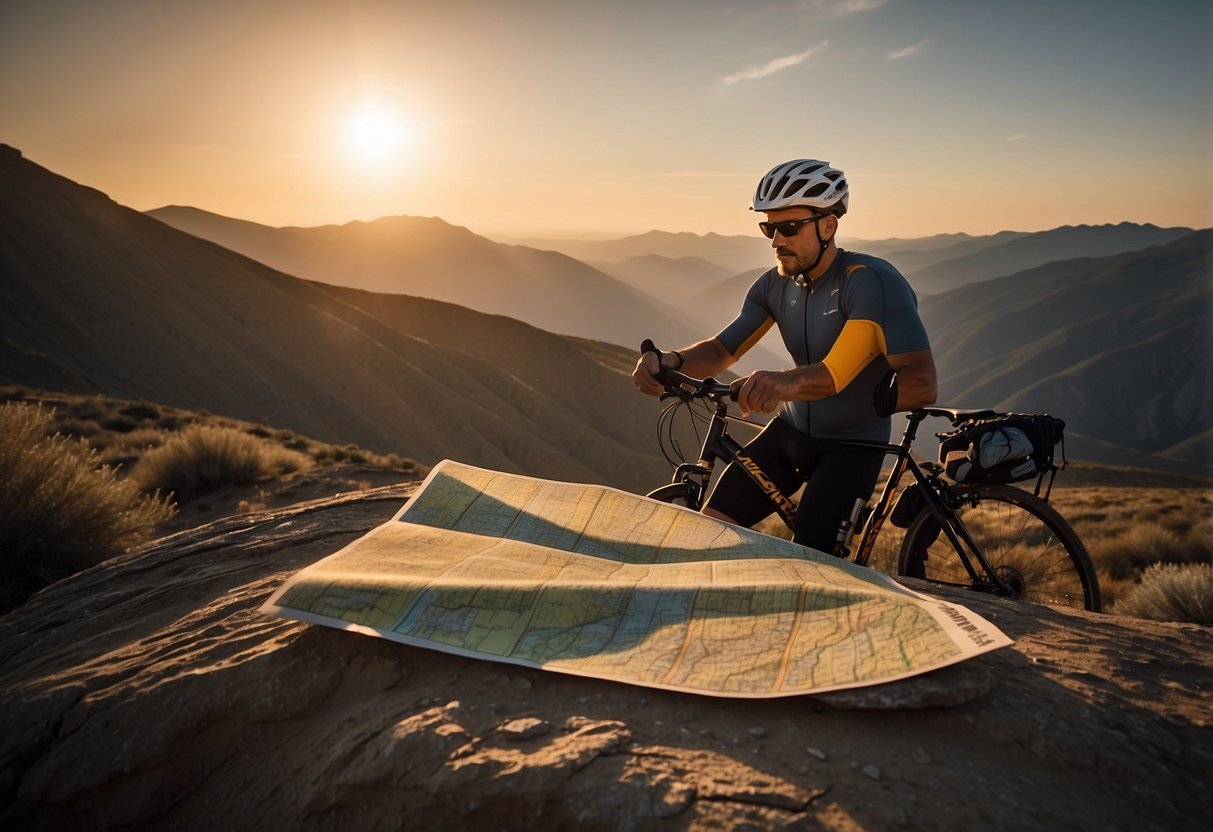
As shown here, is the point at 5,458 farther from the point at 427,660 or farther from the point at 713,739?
the point at 713,739

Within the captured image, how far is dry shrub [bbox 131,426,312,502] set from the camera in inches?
422

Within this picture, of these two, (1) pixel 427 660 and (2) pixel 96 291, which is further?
(2) pixel 96 291

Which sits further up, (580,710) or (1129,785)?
(1129,785)

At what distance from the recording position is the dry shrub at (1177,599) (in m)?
5.22

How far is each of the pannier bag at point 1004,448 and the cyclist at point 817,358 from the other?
1.02ft

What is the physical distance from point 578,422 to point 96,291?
96.1 ft

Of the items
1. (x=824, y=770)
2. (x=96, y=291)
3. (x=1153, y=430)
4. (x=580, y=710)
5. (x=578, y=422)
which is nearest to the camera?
(x=824, y=770)

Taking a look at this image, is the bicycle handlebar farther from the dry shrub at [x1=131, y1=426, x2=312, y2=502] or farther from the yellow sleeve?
the dry shrub at [x1=131, y1=426, x2=312, y2=502]

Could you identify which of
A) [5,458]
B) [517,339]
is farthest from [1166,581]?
[517,339]

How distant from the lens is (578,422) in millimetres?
53156

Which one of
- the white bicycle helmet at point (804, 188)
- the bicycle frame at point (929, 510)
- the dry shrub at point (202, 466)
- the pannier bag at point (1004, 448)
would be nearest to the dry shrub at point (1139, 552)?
the bicycle frame at point (929, 510)

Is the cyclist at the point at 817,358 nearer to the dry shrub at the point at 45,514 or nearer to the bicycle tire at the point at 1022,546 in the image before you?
the bicycle tire at the point at 1022,546

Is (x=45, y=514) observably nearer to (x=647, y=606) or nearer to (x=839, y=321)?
(x=647, y=606)

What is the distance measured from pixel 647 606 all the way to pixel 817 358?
7.03 feet
